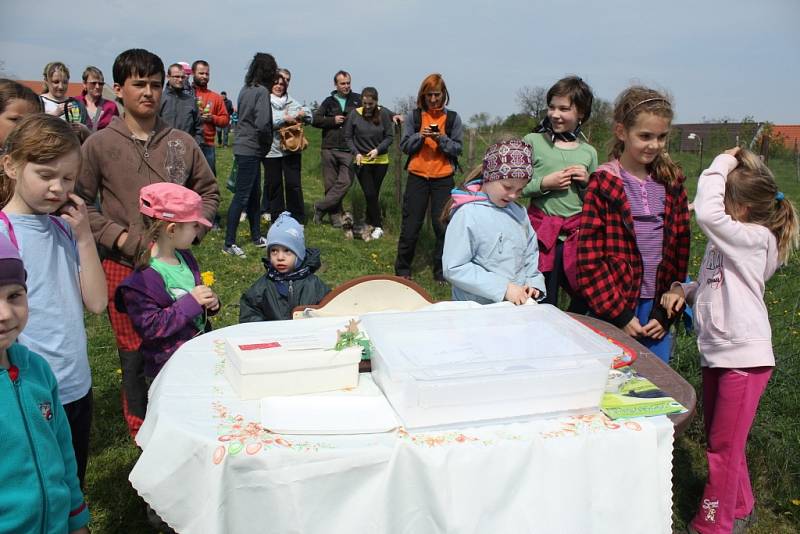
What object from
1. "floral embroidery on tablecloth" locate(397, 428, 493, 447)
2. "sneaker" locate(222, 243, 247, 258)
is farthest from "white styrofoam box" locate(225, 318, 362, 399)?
"sneaker" locate(222, 243, 247, 258)

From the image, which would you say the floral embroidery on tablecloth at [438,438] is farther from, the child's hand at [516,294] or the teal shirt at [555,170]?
the teal shirt at [555,170]

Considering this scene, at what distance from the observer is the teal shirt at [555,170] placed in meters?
3.37

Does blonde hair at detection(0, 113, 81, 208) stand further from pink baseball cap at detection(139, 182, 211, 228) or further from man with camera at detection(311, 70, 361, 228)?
man with camera at detection(311, 70, 361, 228)

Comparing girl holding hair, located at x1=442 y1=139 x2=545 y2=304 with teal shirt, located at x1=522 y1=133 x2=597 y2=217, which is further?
teal shirt, located at x1=522 y1=133 x2=597 y2=217

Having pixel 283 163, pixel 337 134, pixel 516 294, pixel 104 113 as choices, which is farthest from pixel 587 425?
pixel 104 113

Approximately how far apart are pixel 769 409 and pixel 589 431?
7.79 feet

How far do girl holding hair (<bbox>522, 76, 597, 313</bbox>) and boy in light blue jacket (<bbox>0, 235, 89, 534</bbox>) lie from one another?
2.36 meters

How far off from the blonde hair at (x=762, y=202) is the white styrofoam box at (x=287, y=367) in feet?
5.29

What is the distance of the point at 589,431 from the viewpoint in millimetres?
1622

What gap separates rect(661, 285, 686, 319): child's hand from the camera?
2746 mm

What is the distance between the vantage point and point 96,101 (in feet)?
24.0

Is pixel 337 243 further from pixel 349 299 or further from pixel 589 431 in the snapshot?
pixel 589 431

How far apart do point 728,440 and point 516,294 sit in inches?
38.8

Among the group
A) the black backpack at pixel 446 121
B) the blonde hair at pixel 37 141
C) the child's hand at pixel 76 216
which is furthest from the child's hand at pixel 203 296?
the black backpack at pixel 446 121
